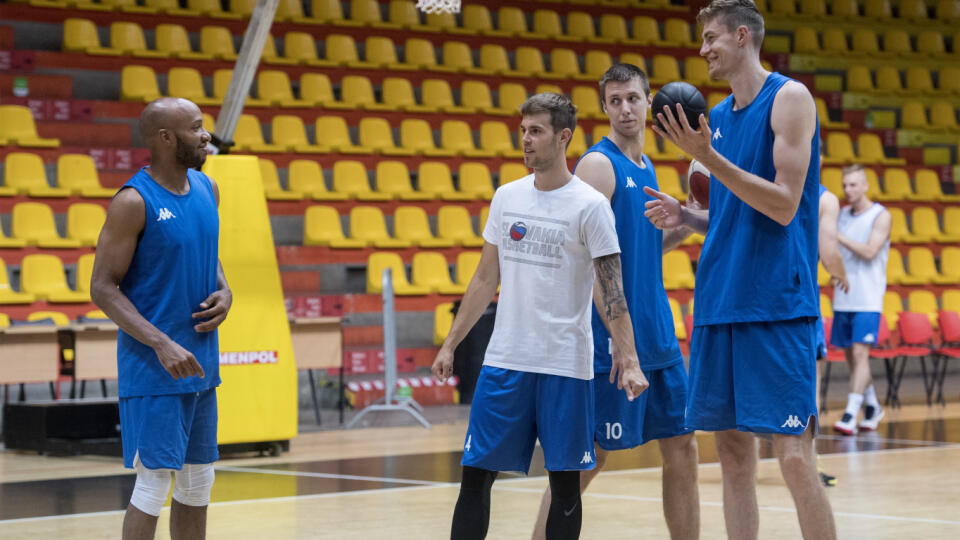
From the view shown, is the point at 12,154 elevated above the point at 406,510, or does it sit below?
above

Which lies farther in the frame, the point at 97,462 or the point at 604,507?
the point at 97,462

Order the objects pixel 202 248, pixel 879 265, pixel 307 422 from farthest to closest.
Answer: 1. pixel 307 422
2. pixel 879 265
3. pixel 202 248

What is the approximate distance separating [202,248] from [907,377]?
43.7 feet

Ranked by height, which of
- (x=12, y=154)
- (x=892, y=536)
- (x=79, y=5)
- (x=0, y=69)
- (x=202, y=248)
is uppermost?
(x=79, y=5)

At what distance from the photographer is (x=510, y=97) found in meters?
16.9

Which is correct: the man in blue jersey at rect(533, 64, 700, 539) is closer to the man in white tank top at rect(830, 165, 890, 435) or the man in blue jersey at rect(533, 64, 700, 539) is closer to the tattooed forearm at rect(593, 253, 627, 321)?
the tattooed forearm at rect(593, 253, 627, 321)

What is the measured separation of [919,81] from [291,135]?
1138 centimetres

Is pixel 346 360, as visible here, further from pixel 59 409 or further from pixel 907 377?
pixel 907 377

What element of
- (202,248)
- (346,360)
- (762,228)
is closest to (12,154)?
(346,360)

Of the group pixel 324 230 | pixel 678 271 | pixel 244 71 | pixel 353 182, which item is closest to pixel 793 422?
pixel 244 71

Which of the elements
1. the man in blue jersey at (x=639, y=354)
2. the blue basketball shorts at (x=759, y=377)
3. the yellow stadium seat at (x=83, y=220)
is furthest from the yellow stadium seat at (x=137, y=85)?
the blue basketball shorts at (x=759, y=377)

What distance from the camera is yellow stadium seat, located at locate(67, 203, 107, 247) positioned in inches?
490

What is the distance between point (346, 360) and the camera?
12.8 metres

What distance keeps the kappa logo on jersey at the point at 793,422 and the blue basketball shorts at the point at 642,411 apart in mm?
632
